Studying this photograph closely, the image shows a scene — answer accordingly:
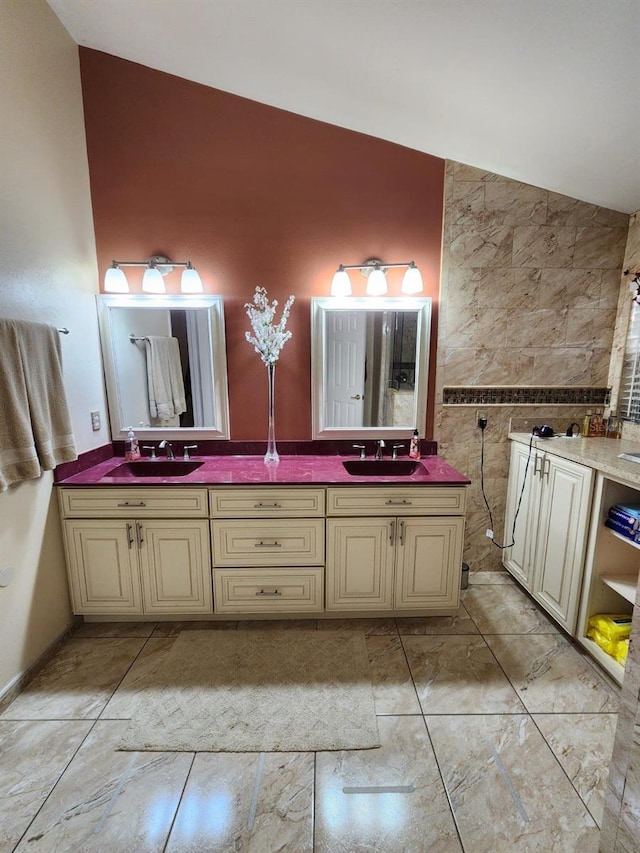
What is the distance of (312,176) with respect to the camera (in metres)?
2.22

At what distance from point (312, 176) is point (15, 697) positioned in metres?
3.03

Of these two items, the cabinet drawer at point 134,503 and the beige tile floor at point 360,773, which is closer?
the beige tile floor at point 360,773

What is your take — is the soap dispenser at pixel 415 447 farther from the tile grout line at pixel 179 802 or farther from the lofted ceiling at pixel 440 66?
the tile grout line at pixel 179 802

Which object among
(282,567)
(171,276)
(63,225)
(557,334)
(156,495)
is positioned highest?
(63,225)

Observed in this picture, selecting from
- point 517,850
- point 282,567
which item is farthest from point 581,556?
point 282,567

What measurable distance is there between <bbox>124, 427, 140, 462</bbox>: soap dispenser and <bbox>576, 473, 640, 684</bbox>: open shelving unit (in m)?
2.51

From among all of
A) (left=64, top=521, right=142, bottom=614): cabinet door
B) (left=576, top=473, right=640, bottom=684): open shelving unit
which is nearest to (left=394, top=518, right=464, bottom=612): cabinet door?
(left=576, top=473, right=640, bottom=684): open shelving unit

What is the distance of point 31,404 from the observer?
165 centimetres

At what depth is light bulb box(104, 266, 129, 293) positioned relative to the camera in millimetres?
2203

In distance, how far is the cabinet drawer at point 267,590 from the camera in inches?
79.8

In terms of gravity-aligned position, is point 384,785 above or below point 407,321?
below

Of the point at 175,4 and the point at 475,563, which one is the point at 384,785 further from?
the point at 175,4

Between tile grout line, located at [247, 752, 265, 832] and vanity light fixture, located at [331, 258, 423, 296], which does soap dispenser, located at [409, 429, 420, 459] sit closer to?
vanity light fixture, located at [331, 258, 423, 296]

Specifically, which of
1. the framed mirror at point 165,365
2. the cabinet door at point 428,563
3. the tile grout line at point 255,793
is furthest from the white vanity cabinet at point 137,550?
the cabinet door at point 428,563
